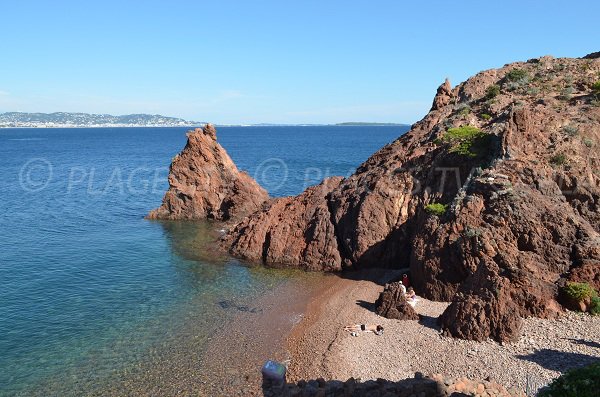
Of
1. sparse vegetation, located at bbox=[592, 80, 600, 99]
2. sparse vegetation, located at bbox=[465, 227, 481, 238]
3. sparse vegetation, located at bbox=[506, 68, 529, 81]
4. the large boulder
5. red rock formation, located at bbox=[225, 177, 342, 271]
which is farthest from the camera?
sparse vegetation, located at bbox=[506, 68, 529, 81]

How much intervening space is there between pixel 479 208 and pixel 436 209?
3.15 metres

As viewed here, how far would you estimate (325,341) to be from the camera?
24.7m

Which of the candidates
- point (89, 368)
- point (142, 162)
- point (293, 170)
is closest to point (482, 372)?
point (89, 368)

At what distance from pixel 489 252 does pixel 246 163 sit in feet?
303

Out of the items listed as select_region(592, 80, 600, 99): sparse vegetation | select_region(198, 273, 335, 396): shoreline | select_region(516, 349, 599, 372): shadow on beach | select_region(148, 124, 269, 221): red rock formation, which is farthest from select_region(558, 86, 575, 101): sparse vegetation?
select_region(148, 124, 269, 221): red rock formation

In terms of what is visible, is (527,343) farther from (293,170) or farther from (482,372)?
(293,170)

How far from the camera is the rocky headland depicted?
24.8 m

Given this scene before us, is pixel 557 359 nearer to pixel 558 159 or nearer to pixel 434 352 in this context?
pixel 434 352

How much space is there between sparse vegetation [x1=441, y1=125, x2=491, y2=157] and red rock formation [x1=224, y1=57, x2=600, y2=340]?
0.59 feet

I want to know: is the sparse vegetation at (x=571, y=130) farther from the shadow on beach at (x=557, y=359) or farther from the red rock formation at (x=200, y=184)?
the red rock formation at (x=200, y=184)

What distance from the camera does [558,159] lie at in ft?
93.7

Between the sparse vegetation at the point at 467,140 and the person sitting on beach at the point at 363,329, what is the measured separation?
48.4 feet

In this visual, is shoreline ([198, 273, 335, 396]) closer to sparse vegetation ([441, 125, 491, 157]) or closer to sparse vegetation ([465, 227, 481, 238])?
sparse vegetation ([465, 227, 481, 238])

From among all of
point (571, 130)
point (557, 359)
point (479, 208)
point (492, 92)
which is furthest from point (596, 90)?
point (557, 359)
